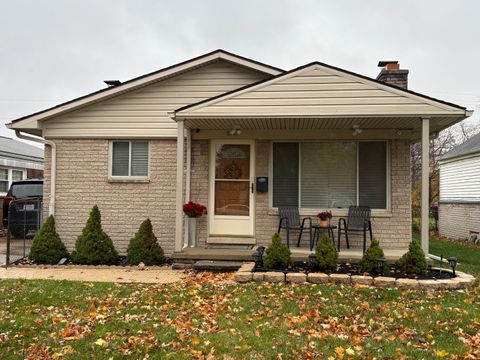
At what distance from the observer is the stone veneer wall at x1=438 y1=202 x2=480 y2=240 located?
14.3 meters

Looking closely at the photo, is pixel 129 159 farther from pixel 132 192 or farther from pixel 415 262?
pixel 415 262

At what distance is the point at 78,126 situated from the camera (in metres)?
8.73

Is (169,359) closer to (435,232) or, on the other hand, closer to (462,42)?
(435,232)

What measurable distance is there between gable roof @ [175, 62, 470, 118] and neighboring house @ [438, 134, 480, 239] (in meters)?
9.09

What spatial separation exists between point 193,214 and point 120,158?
2.24 metres

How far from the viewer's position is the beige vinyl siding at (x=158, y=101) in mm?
8609

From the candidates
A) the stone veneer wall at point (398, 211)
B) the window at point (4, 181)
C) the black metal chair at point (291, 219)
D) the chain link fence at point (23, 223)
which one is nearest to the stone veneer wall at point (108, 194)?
the chain link fence at point (23, 223)

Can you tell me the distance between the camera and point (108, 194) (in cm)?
869

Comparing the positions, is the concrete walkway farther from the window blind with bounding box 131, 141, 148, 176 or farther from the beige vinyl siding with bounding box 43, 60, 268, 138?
the beige vinyl siding with bounding box 43, 60, 268, 138

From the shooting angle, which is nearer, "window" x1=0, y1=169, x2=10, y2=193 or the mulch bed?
the mulch bed

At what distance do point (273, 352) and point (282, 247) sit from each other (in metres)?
2.98

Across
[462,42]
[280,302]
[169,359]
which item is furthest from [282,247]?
[462,42]

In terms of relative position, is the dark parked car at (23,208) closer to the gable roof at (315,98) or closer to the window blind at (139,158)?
the window blind at (139,158)

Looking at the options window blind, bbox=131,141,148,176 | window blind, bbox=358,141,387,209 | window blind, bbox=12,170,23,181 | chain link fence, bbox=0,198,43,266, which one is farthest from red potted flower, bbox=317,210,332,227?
window blind, bbox=12,170,23,181
